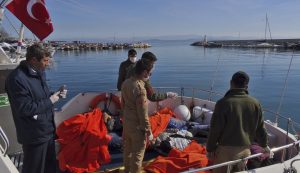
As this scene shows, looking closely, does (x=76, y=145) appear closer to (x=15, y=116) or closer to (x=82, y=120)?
(x=82, y=120)

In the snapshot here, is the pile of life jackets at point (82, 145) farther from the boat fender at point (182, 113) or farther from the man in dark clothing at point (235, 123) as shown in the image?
the man in dark clothing at point (235, 123)

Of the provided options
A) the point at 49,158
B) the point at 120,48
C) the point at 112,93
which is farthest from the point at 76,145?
the point at 120,48

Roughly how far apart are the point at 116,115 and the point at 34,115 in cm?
392

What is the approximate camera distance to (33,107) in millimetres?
3266

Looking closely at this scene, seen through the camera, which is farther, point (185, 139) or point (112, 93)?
point (112, 93)

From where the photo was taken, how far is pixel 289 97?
2012 cm

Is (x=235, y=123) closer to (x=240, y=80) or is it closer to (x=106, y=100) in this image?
(x=240, y=80)

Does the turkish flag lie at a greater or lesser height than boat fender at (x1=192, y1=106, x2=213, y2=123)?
greater

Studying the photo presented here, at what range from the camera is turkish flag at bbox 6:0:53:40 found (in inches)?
212

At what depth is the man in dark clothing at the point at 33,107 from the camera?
10.6ft

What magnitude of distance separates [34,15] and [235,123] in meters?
3.76

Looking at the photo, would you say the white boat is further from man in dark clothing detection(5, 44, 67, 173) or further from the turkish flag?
the turkish flag

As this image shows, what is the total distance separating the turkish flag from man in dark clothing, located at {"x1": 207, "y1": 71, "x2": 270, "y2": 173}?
3335 millimetres

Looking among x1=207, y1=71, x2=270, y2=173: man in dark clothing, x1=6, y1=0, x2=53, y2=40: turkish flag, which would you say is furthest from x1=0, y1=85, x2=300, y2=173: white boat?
x1=6, y1=0, x2=53, y2=40: turkish flag
